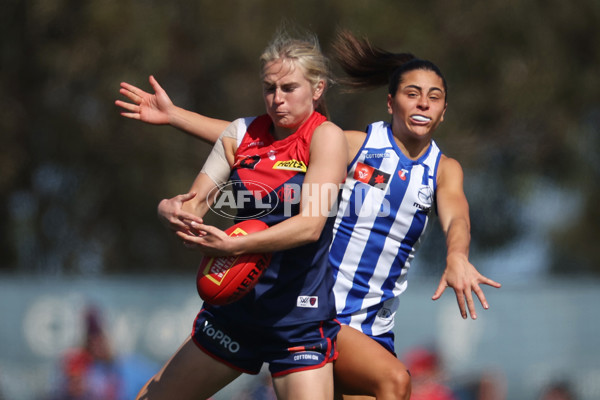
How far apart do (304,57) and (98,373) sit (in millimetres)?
5278

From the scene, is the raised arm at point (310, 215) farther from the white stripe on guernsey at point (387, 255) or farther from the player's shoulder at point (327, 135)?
the white stripe on guernsey at point (387, 255)

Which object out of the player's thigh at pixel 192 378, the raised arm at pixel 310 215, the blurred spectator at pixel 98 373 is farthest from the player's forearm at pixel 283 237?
the blurred spectator at pixel 98 373

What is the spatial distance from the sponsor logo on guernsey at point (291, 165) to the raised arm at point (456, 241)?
0.77m

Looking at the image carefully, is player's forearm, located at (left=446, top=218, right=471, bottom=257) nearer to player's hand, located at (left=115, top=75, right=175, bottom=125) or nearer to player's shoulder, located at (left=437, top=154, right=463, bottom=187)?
player's shoulder, located at (left=437, top=154, right=463, bottom=187)

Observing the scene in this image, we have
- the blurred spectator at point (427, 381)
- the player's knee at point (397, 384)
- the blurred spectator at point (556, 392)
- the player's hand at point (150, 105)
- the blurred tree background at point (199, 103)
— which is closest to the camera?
the player's knee at point (397, 384)

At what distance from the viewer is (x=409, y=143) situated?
439 centimetres

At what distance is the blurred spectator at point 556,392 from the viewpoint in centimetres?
894

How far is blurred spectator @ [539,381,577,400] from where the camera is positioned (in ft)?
29.3

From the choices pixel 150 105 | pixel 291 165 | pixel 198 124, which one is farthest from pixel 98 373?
pixel 291 165

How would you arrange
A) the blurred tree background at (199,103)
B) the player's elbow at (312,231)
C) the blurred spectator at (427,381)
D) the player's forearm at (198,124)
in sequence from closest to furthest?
the player's elbow at (312,231) → the player's forearm at (198,124) → the blurred spectator at (427,381) → the blurred tree background at (199,103)

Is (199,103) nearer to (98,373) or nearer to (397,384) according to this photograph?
(98,373)

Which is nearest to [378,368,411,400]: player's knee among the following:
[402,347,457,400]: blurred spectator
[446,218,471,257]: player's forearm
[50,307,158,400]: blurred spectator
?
[446,218,471,257]: player's forearm

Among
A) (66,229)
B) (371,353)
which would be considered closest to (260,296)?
(371,353)

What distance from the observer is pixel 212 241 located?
3.53m
